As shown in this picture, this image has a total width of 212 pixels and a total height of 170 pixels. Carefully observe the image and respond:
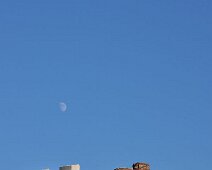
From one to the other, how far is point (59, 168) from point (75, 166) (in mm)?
1476

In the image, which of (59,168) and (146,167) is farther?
(59,168)

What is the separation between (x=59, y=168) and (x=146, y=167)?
8.71 metres

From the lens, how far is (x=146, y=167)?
95.6ft

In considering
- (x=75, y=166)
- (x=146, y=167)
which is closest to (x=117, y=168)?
(x=146, y=167)

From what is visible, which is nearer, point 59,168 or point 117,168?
point 117,168

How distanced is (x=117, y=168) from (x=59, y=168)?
26.0 feet

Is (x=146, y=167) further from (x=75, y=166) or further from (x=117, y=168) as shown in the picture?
(x=75, y=166)

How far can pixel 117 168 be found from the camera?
1142 inches

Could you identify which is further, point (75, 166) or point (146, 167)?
point (75, 166)

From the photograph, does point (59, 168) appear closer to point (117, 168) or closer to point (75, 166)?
point (75, 166)

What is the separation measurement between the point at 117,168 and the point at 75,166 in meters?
6.59

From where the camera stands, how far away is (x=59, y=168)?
35.9m

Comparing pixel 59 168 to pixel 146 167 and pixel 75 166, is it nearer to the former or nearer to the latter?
pixel 75 166

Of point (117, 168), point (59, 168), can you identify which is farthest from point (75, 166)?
point (117, 168)
